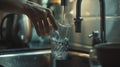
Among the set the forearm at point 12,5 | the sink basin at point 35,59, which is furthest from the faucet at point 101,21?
the forearm at point 12,5

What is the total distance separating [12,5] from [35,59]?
1.25ft

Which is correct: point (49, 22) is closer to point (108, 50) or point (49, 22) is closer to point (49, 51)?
point (108, 50)

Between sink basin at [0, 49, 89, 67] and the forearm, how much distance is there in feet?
0.98

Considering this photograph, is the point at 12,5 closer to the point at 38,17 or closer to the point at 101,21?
the point at 38,17

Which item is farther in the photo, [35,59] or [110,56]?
[35,59]

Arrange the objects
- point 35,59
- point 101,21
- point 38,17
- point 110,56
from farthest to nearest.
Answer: point 35,59 → point 101,21 → point 38,17 → point 110,56

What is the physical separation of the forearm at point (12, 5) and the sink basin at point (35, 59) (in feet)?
0.98

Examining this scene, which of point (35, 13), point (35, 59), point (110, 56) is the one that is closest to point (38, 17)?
point (35, 13)

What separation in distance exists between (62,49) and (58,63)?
6 centimetres

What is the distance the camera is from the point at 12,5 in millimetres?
546

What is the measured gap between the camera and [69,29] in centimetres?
100

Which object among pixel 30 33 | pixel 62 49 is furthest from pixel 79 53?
pixel 30 33

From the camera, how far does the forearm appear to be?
1.76ft

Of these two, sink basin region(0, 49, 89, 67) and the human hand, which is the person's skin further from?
sink basin region(0, 49, 89, 67)
